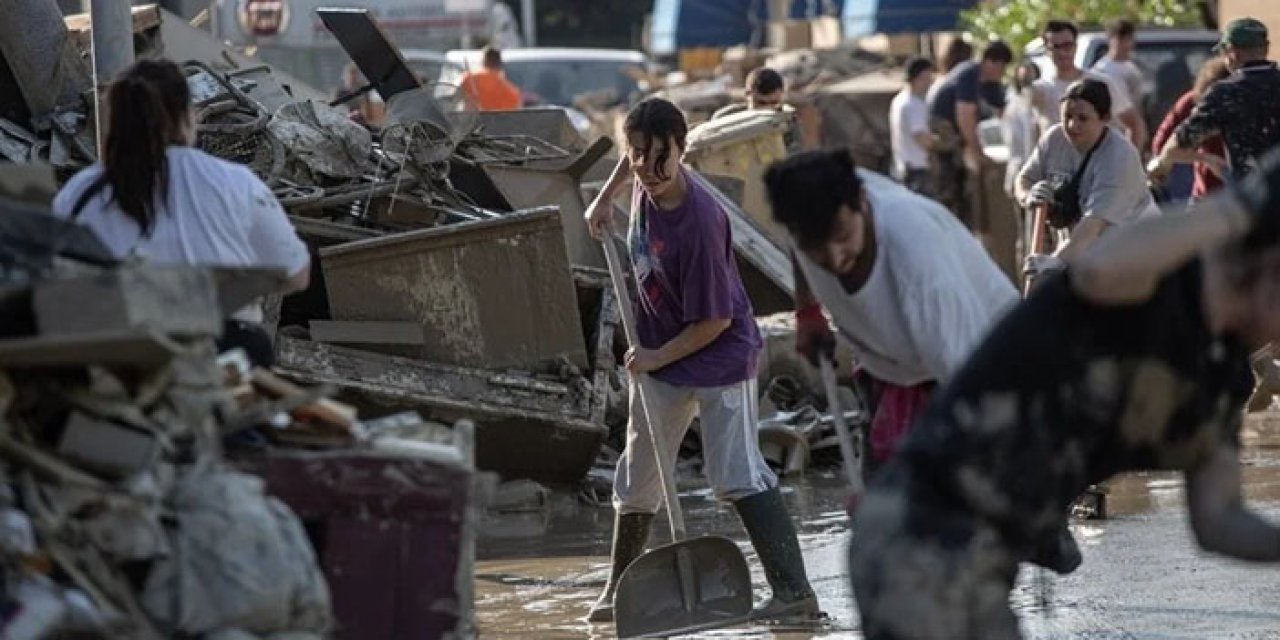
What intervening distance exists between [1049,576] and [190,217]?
3.54m

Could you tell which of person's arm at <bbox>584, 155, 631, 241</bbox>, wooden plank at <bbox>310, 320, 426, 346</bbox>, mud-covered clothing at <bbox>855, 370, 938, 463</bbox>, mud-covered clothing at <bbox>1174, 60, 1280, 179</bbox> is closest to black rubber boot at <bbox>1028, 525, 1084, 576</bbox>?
mud-covered clothing at <bbox>855, 370, 938, 463</bbox>

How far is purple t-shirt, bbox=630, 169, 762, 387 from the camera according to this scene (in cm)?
807

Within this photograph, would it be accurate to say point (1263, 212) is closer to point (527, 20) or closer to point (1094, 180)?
point (1094, 180)

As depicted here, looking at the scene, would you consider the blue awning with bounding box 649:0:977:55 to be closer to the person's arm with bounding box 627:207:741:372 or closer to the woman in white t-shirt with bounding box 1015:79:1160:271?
the woman in white t-shirt with bounding box 1015:79:1160:271

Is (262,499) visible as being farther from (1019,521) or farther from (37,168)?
(1019,521)

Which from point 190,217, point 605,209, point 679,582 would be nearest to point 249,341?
point 190,217

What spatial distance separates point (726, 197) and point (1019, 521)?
872 cm

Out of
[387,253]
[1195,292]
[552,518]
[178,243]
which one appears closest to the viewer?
[1195,292]

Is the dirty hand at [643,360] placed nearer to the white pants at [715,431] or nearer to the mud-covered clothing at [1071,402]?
the white pants at [715,431]

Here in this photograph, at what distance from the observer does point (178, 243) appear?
20.3 feet

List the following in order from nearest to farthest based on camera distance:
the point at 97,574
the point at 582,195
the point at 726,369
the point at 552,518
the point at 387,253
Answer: the point at 97,574 < the point at 726,369 < the point at 387,253 < the point at 552,518 < the point at 582,195

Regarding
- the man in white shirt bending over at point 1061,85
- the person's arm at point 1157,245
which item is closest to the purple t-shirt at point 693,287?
the person's arm at point 1157,245

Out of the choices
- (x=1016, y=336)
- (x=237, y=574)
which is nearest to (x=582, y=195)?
(x=237, y=574)

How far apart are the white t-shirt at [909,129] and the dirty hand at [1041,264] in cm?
1022
